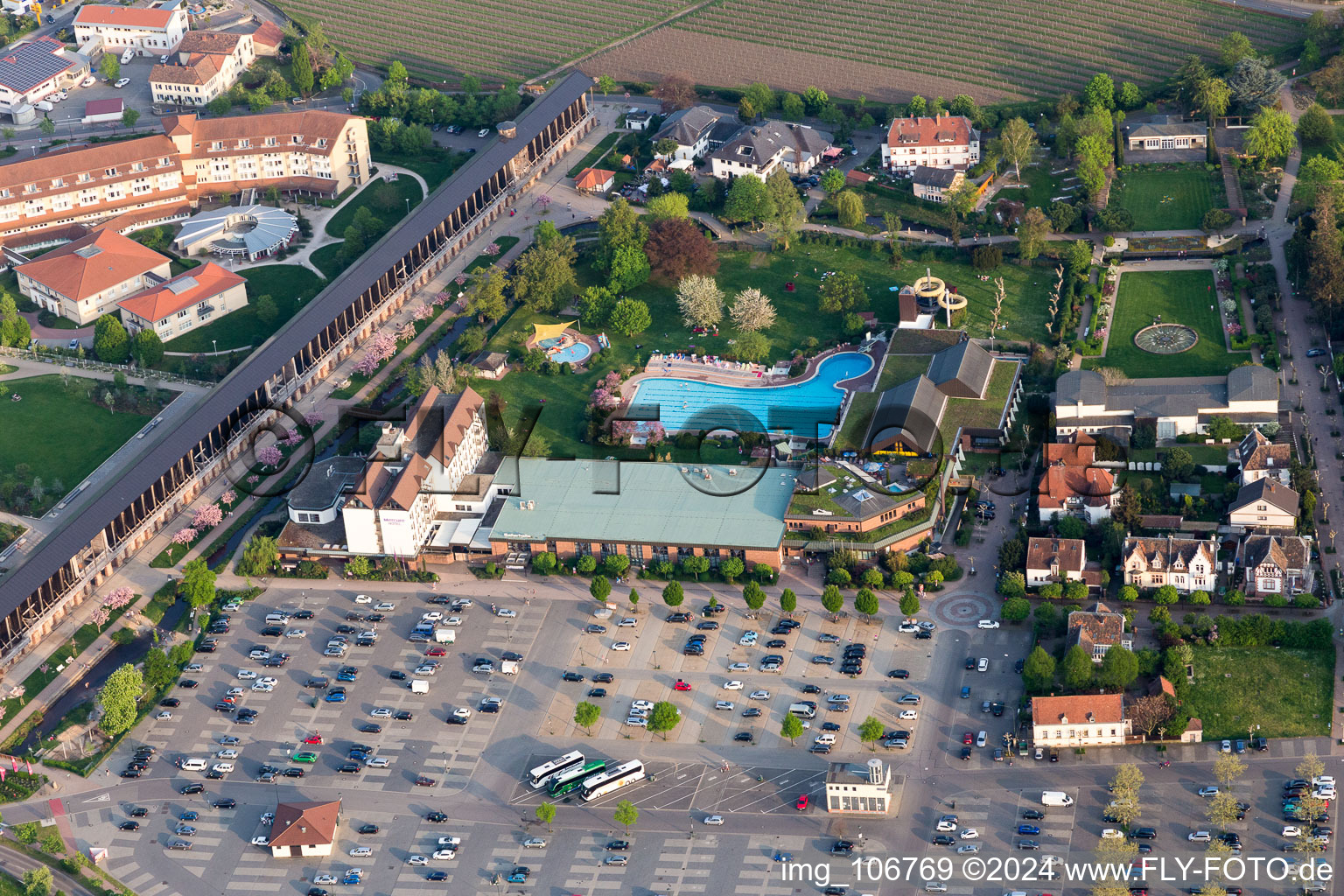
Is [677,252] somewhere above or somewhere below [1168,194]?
below

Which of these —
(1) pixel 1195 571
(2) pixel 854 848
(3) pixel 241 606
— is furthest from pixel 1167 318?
(3) pixel 241 606

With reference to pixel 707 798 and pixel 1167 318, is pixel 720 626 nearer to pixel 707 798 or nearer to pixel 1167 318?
pixel 707 798

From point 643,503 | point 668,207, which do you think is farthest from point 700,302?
point 643,503

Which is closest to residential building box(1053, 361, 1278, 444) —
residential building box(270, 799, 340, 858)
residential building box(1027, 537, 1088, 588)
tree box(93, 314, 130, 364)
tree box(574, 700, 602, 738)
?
residential building box(1027, 537, 1088, 588)

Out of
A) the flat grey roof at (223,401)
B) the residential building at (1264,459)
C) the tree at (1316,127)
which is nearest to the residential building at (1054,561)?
the residential building at (1264,459)

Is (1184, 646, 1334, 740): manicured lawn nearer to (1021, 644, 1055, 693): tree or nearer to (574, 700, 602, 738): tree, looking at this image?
(1021, 644, 1055, 693): tree

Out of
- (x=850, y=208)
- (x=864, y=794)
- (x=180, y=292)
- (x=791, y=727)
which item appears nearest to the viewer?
(x=864, y=794)

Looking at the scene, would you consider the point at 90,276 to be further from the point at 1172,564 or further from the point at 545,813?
the point at 1172,564
